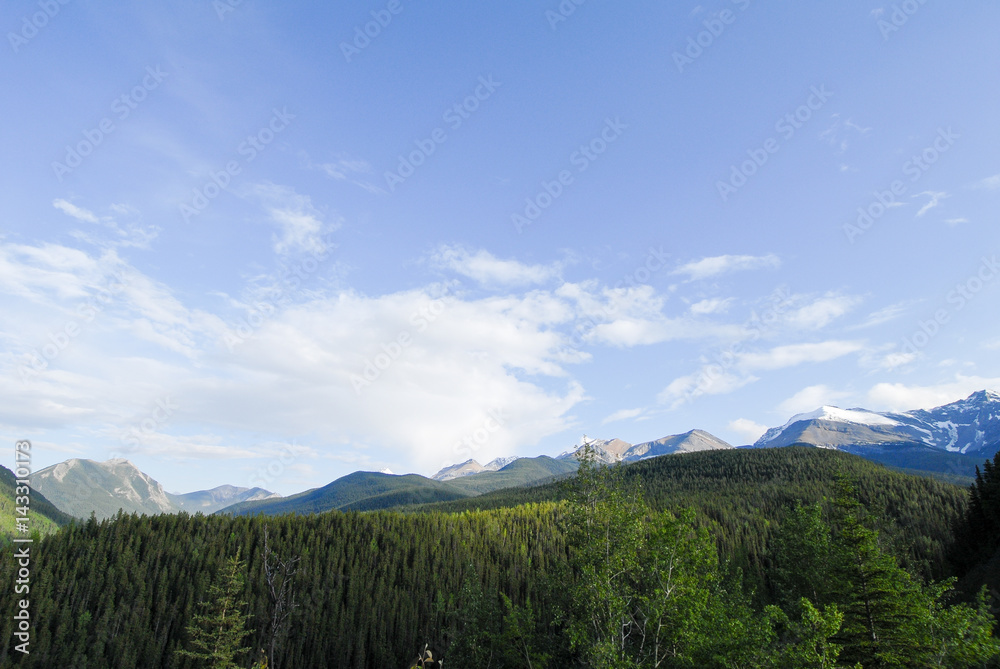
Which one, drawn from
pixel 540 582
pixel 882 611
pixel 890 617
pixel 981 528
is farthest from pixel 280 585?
pixel 981 528

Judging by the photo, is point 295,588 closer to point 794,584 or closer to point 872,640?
point 794,584

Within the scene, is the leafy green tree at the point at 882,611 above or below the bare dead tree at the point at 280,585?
above

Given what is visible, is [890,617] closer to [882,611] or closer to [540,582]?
[882,611]

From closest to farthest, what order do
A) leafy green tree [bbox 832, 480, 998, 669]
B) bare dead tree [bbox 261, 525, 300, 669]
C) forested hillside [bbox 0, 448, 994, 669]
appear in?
leafy green tree [bbox 832, 480, 998, 669] < forested hillside [bbox 0, 448, 994, 669] < bare dead tree [bbox 261, 525, 300, 669]

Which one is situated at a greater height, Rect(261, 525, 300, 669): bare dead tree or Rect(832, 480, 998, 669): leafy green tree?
Rect(832, 480, 998, 669): leafy green tree

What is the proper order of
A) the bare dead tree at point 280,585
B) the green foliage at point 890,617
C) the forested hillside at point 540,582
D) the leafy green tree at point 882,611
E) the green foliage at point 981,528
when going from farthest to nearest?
the bare dead tree at point 280,585 < the green foliage at point 981,528 < the forested hillside at point 540,582 < the leafy green tree at point 882,611 < the green foliage at point 890,617

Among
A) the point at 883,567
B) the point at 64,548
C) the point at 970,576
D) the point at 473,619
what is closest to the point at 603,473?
the point at 883,567

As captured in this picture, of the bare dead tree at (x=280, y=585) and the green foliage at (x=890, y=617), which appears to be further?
the bare dead tree at (x=280, y=585)

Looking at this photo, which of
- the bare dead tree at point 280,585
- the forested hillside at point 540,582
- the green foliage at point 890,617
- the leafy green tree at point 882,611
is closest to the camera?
the green foliage at point 890,617

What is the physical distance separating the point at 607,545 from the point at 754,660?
9.16 meters

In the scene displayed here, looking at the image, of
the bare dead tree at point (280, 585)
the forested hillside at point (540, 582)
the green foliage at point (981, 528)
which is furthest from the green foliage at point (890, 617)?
the bare dead tree at point (280, 585)

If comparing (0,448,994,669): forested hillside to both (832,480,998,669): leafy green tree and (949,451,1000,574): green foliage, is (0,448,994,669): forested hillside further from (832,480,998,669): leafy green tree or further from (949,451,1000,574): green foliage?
(949,451,1000,574): green foliage

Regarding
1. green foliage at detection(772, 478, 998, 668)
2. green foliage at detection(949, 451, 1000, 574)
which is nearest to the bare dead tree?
green foliage at detection(772, 478, 998, 668)

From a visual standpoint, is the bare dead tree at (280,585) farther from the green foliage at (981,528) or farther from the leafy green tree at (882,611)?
the green foliage at (981,528)
